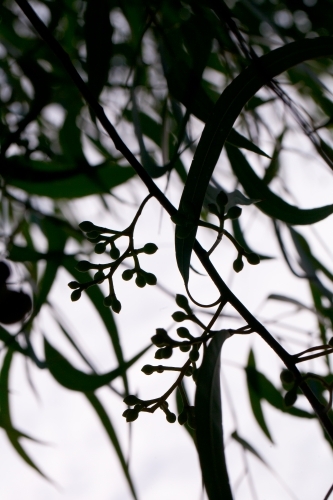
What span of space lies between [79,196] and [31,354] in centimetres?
22

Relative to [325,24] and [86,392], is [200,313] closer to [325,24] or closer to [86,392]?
[86,392]

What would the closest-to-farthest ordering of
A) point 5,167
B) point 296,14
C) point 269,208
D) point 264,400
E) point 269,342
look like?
point 269,342 → point 269,208 → point 5,167 → point 264,400 → point 296,14

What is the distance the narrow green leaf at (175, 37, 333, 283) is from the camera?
381mm

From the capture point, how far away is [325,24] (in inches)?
34.3

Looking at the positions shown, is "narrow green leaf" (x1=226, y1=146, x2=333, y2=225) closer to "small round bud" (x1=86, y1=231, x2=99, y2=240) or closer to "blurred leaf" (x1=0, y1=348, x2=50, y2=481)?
"small round bud" (x1=86, y1=231, x2=99, y2=240)

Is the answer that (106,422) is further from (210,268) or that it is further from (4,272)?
(210,268)

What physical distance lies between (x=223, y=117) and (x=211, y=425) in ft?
0.68

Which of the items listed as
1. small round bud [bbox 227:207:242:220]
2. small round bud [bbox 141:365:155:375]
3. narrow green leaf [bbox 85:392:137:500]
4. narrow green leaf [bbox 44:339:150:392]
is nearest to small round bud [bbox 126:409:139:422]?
small round bud [bbox 141:365:155:375]

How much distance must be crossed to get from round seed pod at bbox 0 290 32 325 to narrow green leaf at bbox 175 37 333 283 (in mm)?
437

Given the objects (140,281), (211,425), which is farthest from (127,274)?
(211,425)

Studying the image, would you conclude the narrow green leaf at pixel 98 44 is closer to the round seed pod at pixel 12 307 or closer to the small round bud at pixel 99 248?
the small round bud at pixel 99 248

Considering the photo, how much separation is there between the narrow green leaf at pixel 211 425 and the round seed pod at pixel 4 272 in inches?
19.2

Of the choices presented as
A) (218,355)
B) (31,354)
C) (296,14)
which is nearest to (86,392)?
(31,354)

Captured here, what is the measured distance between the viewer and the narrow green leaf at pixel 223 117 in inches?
15.0
